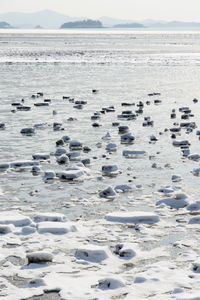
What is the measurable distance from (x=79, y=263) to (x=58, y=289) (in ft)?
2.57

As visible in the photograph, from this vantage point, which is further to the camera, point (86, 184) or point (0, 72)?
point (0, 72)

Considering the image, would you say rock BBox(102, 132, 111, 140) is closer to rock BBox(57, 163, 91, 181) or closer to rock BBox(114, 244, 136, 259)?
rock BBox(57, 163, 91, 181)

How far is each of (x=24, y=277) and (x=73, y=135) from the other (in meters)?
9.40

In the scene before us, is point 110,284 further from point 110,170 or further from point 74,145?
point 74,145

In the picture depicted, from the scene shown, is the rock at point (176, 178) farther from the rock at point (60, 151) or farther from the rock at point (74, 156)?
the rock at point (60, 151)

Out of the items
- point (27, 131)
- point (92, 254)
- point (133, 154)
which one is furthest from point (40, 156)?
point (92, 254)

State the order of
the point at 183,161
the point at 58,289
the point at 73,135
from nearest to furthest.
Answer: the point at 58,289, the point at 183,161, the point at 73,135

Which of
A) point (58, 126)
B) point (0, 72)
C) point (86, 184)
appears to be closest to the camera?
point (86, 184)

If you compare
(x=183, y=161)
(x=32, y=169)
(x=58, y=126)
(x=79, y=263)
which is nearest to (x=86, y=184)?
(x=32, y=169)

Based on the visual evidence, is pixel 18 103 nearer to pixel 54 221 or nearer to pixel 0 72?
pixel 54 221

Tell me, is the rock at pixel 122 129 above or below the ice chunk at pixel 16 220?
above

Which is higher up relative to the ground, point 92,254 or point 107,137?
point 107,137

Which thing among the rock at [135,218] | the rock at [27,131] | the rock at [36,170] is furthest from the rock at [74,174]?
the rock at [27,131]

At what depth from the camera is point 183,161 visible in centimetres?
1269
